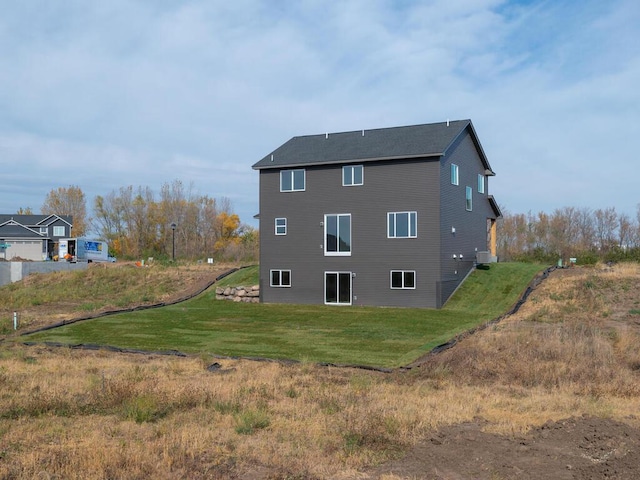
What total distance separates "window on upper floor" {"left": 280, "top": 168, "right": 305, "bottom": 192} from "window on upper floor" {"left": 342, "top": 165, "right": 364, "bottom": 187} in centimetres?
261

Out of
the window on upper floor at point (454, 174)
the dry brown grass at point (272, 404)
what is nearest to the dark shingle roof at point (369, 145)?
the window on upper floor at point (454, 174)

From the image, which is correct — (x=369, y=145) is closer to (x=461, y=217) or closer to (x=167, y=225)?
(x=461, y=217)

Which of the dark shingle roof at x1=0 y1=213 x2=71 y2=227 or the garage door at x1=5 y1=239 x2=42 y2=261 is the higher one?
the dark shingle roof at x1=0 y1=213 x2=71 y2=227

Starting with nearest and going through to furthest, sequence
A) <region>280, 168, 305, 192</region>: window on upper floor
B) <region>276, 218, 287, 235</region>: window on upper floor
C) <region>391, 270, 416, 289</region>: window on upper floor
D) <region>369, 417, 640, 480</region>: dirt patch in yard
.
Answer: <region>369, 417, 640, 480</region>: dirt patch in yard < <region>391, 270, 416, 289</region>: window on upper floor < <region>280, 168, 305, 192</region>: window on upper floor < <region>276, 218, 287, 235</region>: window on upper floor

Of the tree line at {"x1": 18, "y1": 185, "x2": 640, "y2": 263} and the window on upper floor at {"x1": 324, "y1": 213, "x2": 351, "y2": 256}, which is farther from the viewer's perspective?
the tree line at {"x1": 18, "y1": 185, "x2": 640, "y2": 263}

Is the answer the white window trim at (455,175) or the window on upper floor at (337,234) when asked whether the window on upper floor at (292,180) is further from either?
the white window trim at (455,175)

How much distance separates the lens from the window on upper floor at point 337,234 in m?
32.0

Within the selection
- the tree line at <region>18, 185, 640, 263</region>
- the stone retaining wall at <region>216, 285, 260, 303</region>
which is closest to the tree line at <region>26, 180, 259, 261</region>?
the tree line at <region>18, 185, 640, 263</region>

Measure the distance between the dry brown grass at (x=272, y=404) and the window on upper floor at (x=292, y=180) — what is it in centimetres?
1745

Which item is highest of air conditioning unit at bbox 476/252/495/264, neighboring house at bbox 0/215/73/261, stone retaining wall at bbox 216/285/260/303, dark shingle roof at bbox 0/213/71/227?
dark shingle roof at bbox 0/213/71/227

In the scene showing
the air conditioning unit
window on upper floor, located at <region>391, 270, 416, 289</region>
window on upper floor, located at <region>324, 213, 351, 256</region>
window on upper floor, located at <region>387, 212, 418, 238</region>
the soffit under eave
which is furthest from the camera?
the air conditioning unit

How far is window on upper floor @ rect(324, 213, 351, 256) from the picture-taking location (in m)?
32.0

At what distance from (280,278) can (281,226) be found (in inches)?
119

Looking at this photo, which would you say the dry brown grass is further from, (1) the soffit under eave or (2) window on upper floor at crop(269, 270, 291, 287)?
(2) window on upper floor at crop(269, 270, 291, 287)
